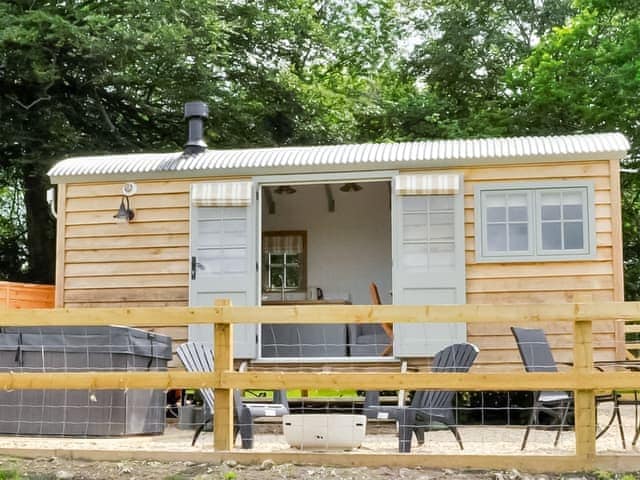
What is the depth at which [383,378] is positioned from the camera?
470 cm

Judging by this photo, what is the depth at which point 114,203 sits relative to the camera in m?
8.58

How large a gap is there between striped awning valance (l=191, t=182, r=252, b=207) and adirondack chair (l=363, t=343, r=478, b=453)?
2843mm

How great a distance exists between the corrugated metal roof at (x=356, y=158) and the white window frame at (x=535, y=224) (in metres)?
0.23

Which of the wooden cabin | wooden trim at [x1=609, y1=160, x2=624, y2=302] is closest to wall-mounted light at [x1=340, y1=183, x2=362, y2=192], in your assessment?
the wooden cabin

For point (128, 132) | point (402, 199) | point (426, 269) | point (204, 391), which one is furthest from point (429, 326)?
point (128, 132)

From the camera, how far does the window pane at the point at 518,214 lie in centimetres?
779

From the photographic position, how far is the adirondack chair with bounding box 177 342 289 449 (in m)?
5.41

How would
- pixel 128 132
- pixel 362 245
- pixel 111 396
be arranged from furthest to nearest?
pixel 128 132, pixel 362 245, pixel 111 396

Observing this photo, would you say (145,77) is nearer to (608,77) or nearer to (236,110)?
(236,110)

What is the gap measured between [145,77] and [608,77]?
24.1 feet

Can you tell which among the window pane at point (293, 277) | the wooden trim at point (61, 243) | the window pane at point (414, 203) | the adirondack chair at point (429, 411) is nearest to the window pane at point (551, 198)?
the window pane at point (414, 203)

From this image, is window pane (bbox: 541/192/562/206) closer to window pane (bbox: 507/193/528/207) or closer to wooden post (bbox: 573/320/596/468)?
window pane (bbox: 507/193/528/207)

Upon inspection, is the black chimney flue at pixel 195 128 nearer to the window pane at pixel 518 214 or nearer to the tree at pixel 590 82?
the window pane at pixel 518 214

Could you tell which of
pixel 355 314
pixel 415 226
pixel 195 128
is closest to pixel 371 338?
pixel 415 226
